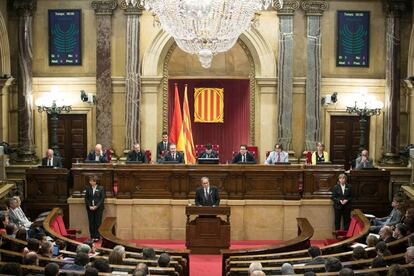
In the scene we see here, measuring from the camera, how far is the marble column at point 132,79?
699 inches

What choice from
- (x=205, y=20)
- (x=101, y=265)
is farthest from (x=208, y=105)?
(x=101, y=265)

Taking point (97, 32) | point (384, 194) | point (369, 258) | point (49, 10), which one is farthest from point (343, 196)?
point (49, 10)

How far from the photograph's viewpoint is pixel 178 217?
14.7 meters

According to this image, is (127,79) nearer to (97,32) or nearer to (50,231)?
(97,32)

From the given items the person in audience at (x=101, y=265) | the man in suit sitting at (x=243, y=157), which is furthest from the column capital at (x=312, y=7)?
the person in audience at (x=101, y=265)

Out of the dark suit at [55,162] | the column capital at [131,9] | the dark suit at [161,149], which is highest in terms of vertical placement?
the column capital at [131,9]

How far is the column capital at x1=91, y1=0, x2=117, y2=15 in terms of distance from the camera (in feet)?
58.2

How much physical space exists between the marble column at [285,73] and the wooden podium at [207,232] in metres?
4.93

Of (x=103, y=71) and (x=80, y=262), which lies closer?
(x=80, y=262)

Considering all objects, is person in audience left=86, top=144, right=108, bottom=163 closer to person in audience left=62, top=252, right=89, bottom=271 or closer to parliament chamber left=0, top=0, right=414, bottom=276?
parliament chamber left=0, top=0, right=414, bottom=276

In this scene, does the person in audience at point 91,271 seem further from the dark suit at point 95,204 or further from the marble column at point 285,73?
the marble column at point 285,73

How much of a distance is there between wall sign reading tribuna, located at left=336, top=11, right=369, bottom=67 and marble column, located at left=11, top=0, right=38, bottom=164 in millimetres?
7178

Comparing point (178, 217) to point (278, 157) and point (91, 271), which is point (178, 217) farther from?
point (91, 271)

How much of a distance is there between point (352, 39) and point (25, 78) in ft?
25.2
